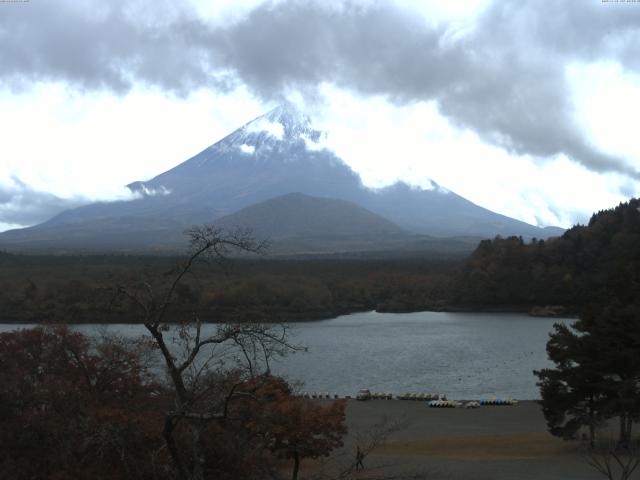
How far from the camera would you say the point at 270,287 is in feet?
247

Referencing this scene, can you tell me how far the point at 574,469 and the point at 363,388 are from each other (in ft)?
56.7

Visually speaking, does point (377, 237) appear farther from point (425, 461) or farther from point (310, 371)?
point (425, 461)

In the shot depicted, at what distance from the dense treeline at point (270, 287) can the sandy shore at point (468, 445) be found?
33.0 metres

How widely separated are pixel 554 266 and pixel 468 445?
212ft

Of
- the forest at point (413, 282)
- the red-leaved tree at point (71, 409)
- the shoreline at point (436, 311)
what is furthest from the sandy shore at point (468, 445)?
the forest at point (413, 282)

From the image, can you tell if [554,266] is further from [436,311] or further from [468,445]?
[468,445]

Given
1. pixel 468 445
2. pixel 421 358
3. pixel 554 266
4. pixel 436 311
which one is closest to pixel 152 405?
pixel 468 445

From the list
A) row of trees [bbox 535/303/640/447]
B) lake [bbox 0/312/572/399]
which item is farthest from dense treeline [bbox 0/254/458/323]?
row of trees [bbox 535/303/640/447]

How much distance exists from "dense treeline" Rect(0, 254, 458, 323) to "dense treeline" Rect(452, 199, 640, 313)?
188 inches

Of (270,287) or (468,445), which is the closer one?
(468,445)

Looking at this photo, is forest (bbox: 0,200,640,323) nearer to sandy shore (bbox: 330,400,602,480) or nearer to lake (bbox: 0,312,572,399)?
lake (bbox: 0,312,572,399)

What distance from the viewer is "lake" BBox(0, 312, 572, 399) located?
1297 inches

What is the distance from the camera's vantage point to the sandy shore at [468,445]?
645 inches

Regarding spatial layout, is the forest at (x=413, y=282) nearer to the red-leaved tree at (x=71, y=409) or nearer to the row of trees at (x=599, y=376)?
the row of trees at (x=599, y=376)
